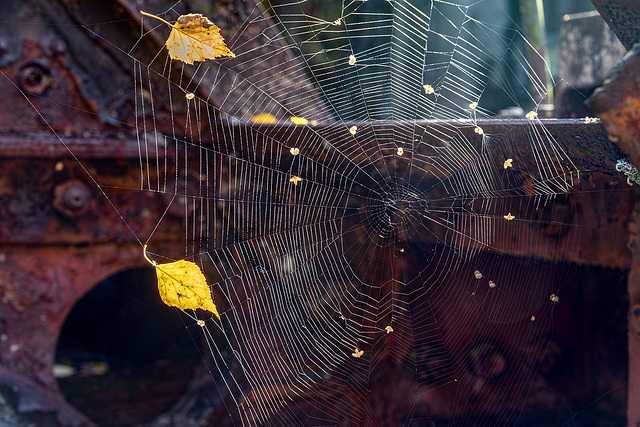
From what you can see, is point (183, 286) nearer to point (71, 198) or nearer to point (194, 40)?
point (71, 198)

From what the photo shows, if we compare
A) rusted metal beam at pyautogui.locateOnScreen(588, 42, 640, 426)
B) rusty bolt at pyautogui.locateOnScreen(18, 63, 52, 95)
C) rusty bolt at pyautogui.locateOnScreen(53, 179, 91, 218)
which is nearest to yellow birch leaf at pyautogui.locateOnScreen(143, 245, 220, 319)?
→ rusty bolt at pyautogui.locateOnScreen(53, 179, 91, 218)

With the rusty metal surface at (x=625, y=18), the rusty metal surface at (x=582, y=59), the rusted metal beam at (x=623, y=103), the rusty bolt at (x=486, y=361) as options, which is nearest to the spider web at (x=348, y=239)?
the rusty bolt at (x=486, y=361)

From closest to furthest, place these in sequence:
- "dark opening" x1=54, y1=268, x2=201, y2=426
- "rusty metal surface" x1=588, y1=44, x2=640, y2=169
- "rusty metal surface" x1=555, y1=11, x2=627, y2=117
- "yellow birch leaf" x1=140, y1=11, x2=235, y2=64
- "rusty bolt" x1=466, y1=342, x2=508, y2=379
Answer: "rusty metal surface" x1=588, y1=44, x2=640, y2=169, "yellow birch leaf" x1=140, y1=11, x2=235, y2=64, "rusty bolt" x1=466, y1=342, x2=508, y2=379, "rusty metal surface" x1=555, y1=11, x2=627, y2=117, "dark opening" x1=54, y1=268, x2=201, y2=426

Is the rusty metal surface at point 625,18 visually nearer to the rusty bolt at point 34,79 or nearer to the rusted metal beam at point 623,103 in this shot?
the rusted metal beam at point 623,103

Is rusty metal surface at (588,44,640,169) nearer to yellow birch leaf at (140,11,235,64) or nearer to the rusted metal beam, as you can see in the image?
the rusted metal beam

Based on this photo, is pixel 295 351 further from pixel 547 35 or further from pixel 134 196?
pixel 547 35
